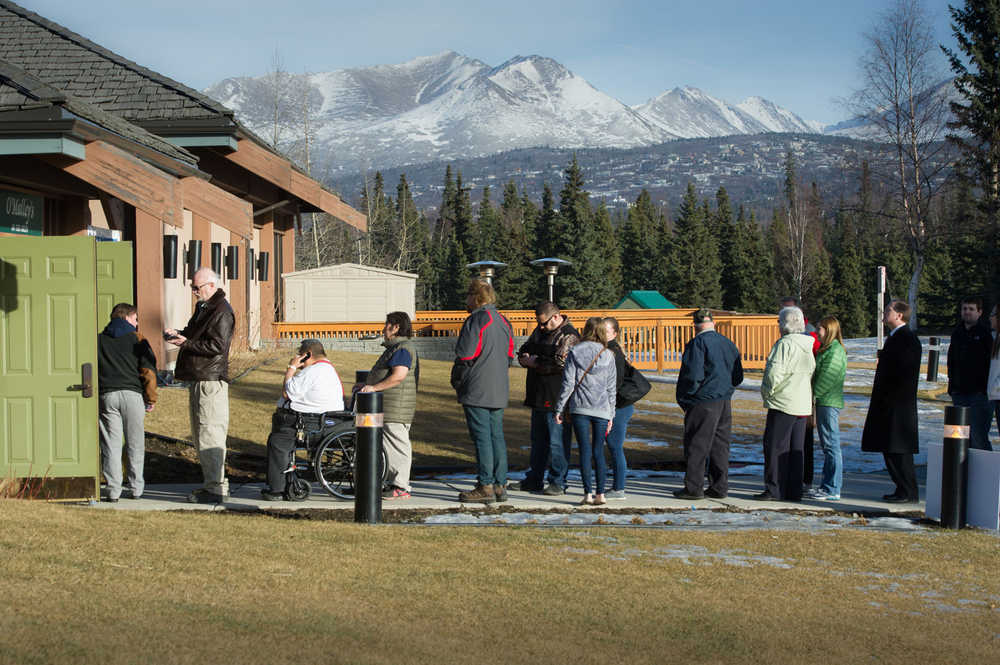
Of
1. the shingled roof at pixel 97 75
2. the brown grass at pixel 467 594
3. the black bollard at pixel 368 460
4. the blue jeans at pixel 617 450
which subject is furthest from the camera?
the shingled roof at pixel 97 75

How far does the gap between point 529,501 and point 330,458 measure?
1876 millimetres

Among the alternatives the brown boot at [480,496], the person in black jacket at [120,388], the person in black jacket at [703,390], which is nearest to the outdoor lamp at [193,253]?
the person in black jacket at [120,388]

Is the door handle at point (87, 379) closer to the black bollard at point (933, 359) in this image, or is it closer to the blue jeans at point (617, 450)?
the blue jeans at point (617, 450)

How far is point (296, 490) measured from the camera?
31.0 ft

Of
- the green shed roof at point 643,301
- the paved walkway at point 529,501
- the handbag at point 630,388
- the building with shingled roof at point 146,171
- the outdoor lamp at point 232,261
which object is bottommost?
the paved walkway at point 529,501

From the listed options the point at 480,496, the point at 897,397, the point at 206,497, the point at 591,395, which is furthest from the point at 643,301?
the point at 206,497

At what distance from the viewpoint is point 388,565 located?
6.46m

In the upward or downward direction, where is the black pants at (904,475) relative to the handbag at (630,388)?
downward

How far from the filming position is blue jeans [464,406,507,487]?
9383 mm

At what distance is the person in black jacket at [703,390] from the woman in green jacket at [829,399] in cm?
82

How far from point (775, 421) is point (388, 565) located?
469 centimetres

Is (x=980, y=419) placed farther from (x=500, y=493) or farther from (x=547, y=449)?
(x=500, y=493)

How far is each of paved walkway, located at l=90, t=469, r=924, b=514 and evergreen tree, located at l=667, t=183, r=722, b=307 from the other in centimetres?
6300

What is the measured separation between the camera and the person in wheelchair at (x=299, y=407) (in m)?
9.41
